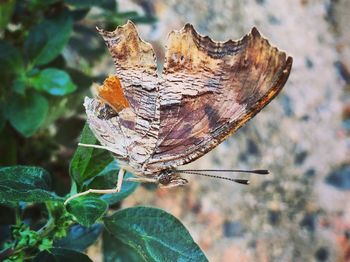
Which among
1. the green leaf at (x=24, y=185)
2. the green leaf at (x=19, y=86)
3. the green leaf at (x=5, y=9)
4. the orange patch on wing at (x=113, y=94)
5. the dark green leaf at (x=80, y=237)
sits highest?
the green leaf at (x=5, y=9)

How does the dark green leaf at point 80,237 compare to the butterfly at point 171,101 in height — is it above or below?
below

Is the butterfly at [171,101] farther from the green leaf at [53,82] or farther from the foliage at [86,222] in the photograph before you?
the green leaf at [53,82]

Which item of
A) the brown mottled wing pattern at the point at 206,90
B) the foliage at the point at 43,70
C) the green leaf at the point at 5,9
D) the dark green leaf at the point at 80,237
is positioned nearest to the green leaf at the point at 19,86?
the foliage at the point at 43,70

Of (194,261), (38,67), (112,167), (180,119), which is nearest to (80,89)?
(38,67)

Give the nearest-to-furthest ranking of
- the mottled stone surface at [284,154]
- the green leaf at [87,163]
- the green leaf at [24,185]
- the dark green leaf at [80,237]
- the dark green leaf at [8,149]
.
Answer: the green leaf at [24,185], the green leaf at [87,163], the dark green leaf at [80,237], the dark green leaf at [8,149], the mottled stone surface at [284,154]

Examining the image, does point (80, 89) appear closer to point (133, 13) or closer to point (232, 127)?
point (133, 13)

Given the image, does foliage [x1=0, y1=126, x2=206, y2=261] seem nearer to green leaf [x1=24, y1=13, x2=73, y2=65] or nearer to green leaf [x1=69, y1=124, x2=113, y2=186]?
green leaf [x1=69, y1=124, x2=113, y2=186]

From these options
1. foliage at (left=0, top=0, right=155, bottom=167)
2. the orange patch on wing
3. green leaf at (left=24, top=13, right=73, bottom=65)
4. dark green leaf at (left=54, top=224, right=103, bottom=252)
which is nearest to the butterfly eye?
the orange patch on wing
